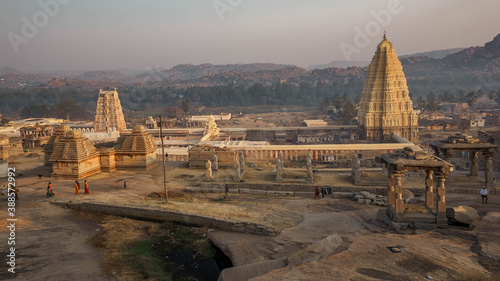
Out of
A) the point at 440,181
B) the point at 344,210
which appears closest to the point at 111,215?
the point at 344,210

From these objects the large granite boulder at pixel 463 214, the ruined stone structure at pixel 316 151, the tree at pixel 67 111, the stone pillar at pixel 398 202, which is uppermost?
the tree at pixel 67 111

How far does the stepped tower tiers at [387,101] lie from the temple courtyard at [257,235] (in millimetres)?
29209

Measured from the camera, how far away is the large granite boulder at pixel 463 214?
555 inches

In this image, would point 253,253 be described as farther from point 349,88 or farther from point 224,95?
point 349,88

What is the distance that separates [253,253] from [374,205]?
29.0 ft

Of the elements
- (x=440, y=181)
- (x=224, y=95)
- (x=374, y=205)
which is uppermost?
(x=224, y=95)

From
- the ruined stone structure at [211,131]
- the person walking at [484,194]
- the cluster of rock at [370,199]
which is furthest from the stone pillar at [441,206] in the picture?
the ruined stone structure at [211,131]

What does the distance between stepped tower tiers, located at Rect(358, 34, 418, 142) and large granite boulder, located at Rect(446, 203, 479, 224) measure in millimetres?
38298

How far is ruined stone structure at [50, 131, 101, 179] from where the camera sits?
24.0 meters

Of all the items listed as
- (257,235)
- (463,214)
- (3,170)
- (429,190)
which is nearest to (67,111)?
(3,170)

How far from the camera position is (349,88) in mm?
173125

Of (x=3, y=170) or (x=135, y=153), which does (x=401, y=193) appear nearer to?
(x=135, y=153)

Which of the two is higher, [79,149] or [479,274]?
[79,149]

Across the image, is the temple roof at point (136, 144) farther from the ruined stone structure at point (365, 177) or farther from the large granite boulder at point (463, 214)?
the large granite boulder at point (463, 214)
